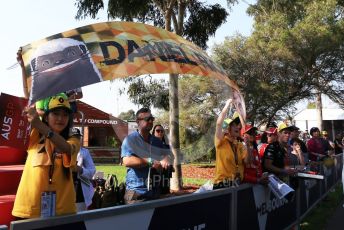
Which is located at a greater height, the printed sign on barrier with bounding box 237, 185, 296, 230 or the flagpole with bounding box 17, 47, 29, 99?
the flagpole with bounding box 17, 47, 29, 99

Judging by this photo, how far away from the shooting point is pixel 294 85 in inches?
846

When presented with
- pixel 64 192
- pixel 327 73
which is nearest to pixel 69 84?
pixel 64 192

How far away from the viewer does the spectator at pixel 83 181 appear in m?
5.38

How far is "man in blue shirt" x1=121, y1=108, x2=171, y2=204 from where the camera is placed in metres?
4.86

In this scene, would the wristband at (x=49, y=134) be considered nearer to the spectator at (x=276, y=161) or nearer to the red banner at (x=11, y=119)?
the red banner at (x=11, y=119)

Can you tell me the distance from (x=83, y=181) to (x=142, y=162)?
1223mm

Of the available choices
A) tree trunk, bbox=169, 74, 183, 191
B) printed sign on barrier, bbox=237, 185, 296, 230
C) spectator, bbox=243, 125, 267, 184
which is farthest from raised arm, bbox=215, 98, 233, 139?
printed sign on barrier, bbox=237, 185, 296, 230

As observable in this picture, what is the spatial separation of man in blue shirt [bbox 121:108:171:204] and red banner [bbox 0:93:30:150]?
5.62 feet

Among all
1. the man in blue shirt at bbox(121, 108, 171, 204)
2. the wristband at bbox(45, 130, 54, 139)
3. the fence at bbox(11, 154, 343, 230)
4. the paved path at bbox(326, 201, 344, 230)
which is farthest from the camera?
the paved path at bbox(326, 201, 344, 230)

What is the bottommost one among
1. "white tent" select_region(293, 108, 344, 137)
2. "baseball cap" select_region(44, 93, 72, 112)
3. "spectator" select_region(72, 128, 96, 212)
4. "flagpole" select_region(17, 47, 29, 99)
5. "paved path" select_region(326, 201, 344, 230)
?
"paved path" select_region(326, 201, 344, 230)

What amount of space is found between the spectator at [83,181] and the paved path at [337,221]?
15.7 ft

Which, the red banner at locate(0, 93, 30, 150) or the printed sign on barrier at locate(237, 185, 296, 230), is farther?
the printed sign on barrier at locate(237, 185, 296, 230)

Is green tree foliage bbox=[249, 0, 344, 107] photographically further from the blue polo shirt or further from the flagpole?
the flagpole

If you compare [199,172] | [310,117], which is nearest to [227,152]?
[199,172]
